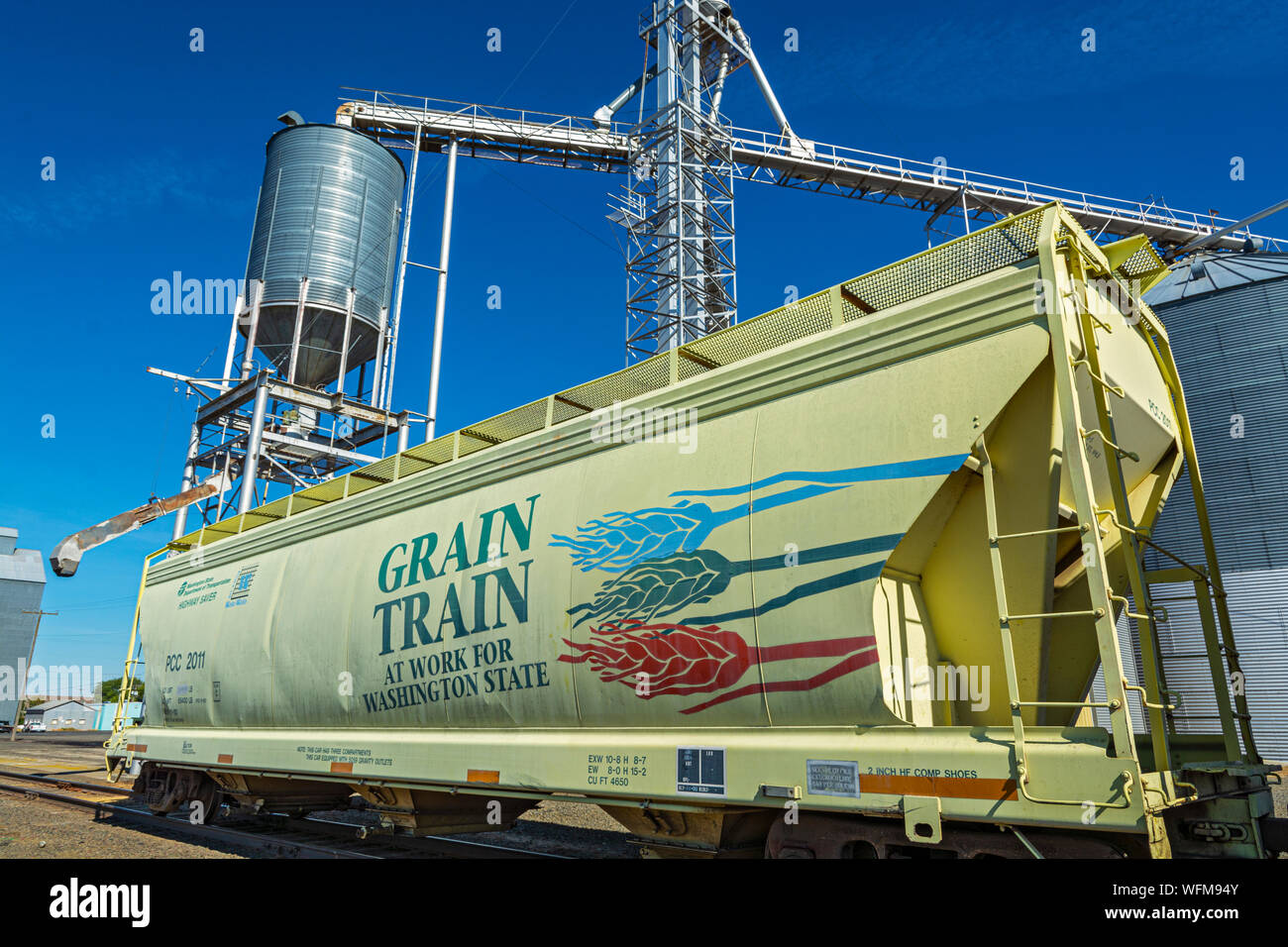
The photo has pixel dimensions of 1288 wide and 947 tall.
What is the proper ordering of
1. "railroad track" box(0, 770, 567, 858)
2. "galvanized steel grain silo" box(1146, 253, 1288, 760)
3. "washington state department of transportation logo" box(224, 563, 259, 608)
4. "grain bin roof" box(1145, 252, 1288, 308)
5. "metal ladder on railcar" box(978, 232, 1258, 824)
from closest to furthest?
"metal ladder on railcar" box(978, 232, 1258, 824) < "railroad track" box(0, 770, 567, 858) < "washington state department of transportation logo" box(224, 563, 259, 608) < "galvanized steel grain silo" box(1146, 253, 1288, 760) < "grain bin roof" box(1145, 252, 1288, 308)

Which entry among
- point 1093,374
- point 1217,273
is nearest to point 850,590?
point 1093,374

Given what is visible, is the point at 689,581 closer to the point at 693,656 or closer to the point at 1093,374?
the point at 693,656

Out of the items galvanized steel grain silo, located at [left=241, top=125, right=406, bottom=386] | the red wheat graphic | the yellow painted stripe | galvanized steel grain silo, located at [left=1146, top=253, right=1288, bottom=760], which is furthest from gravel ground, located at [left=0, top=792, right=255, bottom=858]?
galvanized steel grain silo, located at [left=1146, top=253, right=1288, bottom=760]

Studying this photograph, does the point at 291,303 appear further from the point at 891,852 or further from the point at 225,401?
the point at 891,852

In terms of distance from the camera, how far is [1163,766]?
4223 mm

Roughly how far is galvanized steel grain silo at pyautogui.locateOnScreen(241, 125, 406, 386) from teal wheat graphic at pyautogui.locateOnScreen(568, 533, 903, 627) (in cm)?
2116

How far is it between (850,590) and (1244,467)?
58.9 ft

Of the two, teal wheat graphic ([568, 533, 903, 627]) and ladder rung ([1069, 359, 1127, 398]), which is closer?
ladder rung ([1069, 359, 1127, 398])

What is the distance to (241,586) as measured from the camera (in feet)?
34.1

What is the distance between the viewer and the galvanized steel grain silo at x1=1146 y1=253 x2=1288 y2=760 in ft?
56.2

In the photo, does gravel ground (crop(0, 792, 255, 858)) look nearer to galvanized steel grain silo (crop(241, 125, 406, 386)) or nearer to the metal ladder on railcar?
the metal ladder on railcar

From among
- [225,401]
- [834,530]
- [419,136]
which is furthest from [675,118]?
[834,530]

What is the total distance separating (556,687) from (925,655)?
285cm

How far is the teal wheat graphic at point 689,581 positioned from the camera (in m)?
4.86
